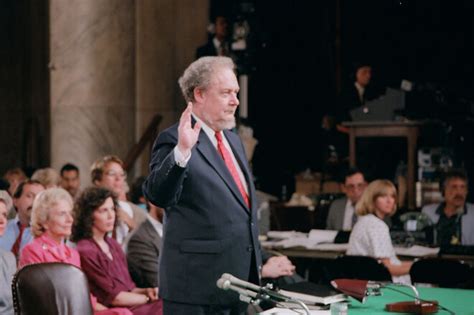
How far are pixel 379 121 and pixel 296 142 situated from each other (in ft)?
10.7

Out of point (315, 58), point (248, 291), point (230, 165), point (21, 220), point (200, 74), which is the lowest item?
point (21, 220)

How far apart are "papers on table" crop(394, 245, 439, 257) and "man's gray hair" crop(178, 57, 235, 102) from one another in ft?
14.0

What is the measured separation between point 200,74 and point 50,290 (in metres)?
1.49

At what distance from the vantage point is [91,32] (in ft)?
41.3

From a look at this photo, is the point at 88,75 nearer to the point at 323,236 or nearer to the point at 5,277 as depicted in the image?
the point at 323,236

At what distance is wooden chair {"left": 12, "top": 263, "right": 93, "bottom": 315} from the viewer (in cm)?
538

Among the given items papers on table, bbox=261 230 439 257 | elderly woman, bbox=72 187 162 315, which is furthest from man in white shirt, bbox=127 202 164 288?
papers on table, bbox=261 230 439 257

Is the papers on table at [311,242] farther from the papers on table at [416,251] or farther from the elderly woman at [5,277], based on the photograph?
the elderly woman at [5,277]

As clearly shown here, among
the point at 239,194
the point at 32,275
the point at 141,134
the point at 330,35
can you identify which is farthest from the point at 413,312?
the point at 330,35

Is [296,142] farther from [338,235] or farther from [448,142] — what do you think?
[338,235]

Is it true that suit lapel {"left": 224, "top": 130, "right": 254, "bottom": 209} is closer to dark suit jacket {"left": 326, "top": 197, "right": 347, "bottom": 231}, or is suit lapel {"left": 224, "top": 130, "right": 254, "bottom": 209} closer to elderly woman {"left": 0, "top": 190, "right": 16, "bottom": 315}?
elderly woman {"left": 0, "top": 190, "right": 16, "bottom": 315}

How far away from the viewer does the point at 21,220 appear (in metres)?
8.92

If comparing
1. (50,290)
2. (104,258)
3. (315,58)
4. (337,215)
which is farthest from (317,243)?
(315,58)

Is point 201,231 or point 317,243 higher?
point 201,231
